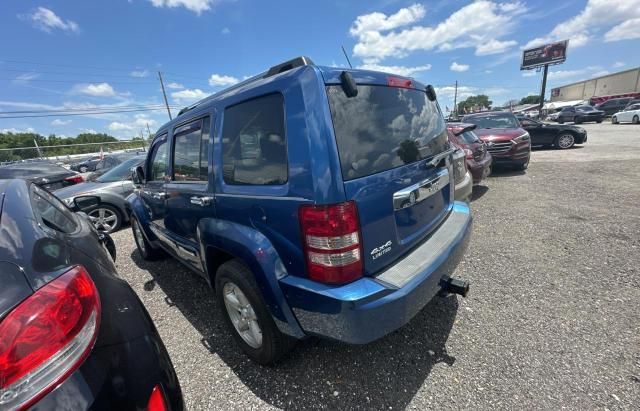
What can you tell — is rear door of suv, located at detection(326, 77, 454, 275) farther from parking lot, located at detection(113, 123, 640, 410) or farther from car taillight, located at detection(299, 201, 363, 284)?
parking lot, located at detection(113, 123, 640, 410)

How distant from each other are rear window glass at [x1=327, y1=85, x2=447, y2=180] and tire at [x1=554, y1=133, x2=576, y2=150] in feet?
43.3

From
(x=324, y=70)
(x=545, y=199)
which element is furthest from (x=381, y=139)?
(x=545, y=199)

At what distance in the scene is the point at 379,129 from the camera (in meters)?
1.89

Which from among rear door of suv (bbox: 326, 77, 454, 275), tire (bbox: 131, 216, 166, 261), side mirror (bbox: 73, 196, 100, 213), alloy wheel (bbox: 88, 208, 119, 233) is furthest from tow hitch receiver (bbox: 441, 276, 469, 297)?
alloy wheel (bbox: 88, 208, 119, 233)

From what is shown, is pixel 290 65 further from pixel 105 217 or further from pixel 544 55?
pixel 544 55

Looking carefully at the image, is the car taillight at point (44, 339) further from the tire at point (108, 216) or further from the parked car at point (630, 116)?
the parked car at point (630, 116)

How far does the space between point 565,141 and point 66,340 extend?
15748mm

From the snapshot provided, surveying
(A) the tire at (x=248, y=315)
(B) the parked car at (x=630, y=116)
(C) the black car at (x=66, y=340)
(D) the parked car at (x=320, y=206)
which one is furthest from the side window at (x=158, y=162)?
(B) the parked car at (x=630, y=116)

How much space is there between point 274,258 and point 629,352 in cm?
262

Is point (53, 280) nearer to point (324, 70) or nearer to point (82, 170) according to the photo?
point (324, 70)

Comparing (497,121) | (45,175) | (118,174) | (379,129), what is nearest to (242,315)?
(379,129)

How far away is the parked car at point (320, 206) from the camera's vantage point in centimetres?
162

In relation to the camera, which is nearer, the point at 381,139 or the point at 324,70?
the point at 324,70

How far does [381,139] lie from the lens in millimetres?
1877
